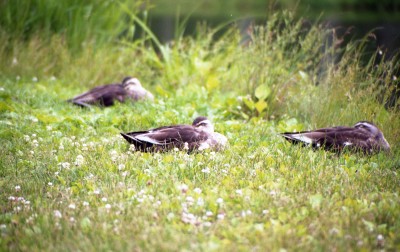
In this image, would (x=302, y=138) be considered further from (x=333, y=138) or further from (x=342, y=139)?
(x=342, y=139)

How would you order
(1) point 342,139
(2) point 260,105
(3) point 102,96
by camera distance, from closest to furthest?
(1) point 342,139, (2) point 260,105, (3) point 102,96

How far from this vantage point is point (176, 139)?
6.83m

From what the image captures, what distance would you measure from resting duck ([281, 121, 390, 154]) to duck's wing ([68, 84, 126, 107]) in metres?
3.85

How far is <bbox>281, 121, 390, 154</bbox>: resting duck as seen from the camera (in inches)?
272

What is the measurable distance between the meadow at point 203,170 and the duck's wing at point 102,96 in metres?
0.20

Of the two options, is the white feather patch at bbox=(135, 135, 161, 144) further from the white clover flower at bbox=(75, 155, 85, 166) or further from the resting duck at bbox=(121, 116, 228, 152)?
the white clover flower at bbox=(75, 155, 85, 166)

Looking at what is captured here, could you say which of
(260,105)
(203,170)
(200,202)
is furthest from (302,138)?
(200,202)

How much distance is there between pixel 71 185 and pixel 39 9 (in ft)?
25.4

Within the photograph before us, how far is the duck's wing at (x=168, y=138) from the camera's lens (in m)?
6.71

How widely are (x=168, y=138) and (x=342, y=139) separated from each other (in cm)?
220

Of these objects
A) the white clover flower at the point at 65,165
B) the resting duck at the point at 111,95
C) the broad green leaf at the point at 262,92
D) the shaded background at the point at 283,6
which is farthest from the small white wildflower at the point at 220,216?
the shaded background at the point at 283,6

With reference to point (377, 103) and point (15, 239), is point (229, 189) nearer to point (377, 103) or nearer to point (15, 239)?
A: point (15, 239)

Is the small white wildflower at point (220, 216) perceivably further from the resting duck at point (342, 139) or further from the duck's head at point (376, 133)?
the duck's head at point (376, 133)

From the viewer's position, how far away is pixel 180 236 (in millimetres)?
4234
